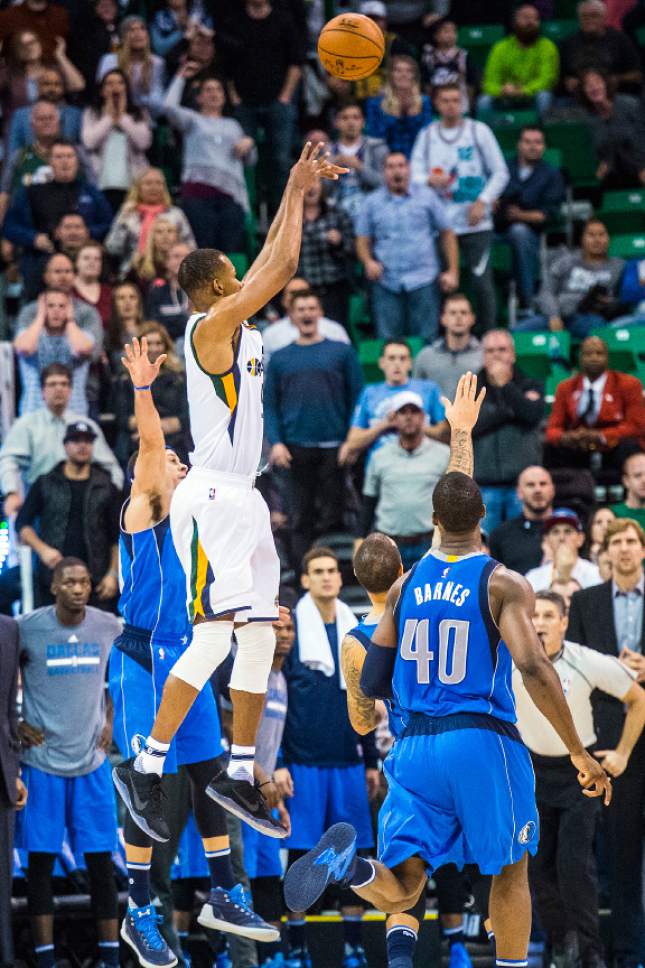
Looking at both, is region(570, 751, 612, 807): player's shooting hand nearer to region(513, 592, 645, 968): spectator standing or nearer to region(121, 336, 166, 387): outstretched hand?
region(121, 336, 166, 387): outstretched hand

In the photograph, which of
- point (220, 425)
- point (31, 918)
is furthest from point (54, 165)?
point (220, 425)

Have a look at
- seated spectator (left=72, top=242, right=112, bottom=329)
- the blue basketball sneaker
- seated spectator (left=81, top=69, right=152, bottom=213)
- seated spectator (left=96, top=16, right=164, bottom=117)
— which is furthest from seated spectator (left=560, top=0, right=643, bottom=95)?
the blue basketball sneaker

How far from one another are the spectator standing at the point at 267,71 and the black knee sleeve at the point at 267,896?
24.3 feet

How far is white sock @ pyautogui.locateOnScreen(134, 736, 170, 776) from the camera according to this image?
772 centimetres

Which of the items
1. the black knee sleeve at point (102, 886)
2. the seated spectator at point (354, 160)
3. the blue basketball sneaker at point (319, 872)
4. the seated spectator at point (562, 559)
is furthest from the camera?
the seated spectator at point (354, 160)

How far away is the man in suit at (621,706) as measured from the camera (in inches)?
418

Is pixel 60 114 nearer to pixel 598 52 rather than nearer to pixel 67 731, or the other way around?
pixel 598 52

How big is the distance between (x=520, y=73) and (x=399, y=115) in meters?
2.15

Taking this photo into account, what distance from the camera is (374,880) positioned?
7398mm

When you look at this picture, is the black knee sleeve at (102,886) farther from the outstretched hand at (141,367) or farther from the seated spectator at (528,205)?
the seated spectator at (528,205)

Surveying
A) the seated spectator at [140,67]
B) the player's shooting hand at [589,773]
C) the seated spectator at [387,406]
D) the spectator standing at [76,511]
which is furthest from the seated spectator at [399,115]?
the player's shooting hand at [589,773]

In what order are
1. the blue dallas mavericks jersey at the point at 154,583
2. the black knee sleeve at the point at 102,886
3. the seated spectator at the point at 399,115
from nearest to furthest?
the blue dallas mavericks jersey at the point at 154,583, the black knee sleeve at the point at 102,886, the seated spectator at the point at 399,115

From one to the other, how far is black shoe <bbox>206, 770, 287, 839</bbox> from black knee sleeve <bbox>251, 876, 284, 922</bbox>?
3.37 m

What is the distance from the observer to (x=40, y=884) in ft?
35.1
